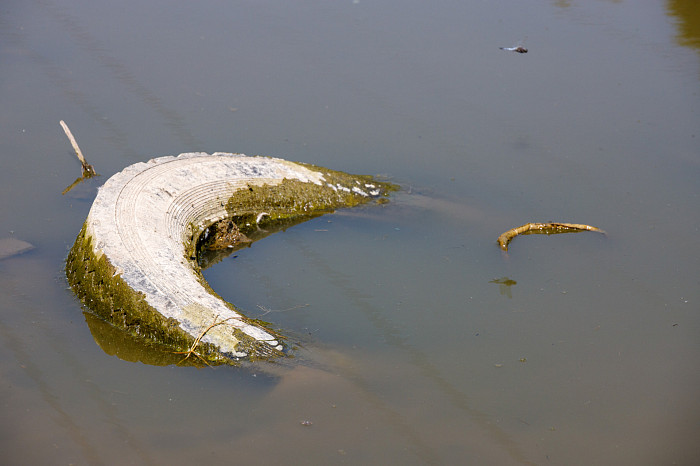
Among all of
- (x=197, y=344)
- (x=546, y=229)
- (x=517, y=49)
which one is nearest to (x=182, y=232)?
(x=197, y=344)

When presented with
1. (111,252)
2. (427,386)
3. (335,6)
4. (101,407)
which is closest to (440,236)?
(427,386)

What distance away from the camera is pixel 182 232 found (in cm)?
539

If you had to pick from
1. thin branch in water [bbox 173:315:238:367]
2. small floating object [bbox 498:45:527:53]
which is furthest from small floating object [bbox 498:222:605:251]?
small floating object [bbox 498:45:527:53]

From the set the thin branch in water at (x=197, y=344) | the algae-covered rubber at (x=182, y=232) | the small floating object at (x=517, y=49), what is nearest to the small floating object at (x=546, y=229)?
the algae-covered rubber at (x=182, y=232)

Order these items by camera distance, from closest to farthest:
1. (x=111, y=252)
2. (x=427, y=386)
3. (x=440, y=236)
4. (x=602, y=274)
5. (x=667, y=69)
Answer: (x=427, y=386) → (x=111, y=252) → (x=602, y=274) → (x=440, y=236) → (x=667, y=69)

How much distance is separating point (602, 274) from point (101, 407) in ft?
13.5

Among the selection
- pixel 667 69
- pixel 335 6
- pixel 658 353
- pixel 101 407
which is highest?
pixel 335 6

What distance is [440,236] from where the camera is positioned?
6008 millimetres

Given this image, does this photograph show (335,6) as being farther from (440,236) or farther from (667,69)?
(440,236)

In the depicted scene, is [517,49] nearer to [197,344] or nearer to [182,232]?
[182,232]

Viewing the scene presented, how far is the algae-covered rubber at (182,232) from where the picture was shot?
4473 millimetres

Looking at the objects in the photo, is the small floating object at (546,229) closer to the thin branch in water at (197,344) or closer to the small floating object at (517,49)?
the thin branch in water at (197,344)

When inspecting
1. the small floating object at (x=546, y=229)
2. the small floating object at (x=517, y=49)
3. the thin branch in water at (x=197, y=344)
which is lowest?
the small floating object at (x=546, y=229)

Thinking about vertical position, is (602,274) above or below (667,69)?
below
